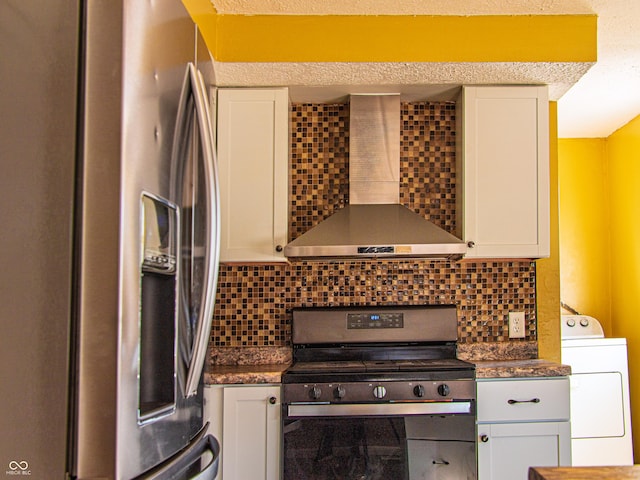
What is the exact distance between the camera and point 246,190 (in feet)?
9.41

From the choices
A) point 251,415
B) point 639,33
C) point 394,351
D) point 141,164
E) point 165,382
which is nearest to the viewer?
point 141,164

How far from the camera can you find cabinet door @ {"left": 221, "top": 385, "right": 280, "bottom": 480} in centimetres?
252

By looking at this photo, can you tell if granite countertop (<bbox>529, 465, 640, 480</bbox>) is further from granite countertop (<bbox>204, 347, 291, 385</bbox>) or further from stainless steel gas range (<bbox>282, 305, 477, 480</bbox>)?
granite countertop (<bbox>204, 347, 291, 385</bbox>)

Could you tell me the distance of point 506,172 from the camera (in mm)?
2881

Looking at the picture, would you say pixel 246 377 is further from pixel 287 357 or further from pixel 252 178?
pixel 252 178

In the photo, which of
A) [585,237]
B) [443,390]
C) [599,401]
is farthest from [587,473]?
[585,237]

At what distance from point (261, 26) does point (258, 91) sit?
0.33m

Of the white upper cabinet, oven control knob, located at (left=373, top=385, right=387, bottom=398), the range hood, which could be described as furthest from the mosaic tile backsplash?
oven control knob, located at (left=373, top=385, right=387, bottom=398)

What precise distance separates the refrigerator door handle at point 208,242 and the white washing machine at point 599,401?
343cm

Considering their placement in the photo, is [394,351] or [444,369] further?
[394,351]

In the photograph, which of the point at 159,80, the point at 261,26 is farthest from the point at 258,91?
the point at 159,80

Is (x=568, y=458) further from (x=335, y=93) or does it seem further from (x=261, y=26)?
(x=261, y=26)

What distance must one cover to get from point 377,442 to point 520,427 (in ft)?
2.17

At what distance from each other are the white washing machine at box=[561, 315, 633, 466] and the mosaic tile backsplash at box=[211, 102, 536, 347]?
3.81 feet
